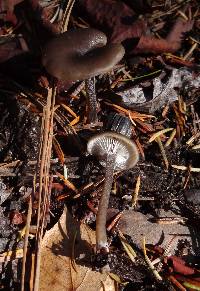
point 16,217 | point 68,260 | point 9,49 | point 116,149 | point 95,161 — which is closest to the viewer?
point 68,260

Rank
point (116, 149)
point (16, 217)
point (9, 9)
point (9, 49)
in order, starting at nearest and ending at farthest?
point (16, 217)
point (116, 149)
point (9, 49)
point (9, 9)

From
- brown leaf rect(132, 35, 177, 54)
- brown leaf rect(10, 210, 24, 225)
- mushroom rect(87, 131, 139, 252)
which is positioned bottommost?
brown leaf rect(10, 210, 24, 225)

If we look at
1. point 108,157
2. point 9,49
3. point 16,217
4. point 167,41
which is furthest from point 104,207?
point 167,41

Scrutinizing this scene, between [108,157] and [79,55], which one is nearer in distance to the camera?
[79,55]

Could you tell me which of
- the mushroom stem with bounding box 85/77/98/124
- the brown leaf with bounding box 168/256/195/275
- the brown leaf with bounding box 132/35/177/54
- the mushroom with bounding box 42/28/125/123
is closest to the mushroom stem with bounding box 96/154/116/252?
the mushroom stem with bounding box 85/77/98/124

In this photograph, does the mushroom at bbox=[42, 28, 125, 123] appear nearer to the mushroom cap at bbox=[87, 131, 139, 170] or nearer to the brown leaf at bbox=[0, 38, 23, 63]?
the mushroom cap at bbox=[87, 131, 139, 170]

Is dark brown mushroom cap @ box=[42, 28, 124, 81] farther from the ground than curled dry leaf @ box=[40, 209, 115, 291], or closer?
farther from the ground

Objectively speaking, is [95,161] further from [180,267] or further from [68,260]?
[180,267]
